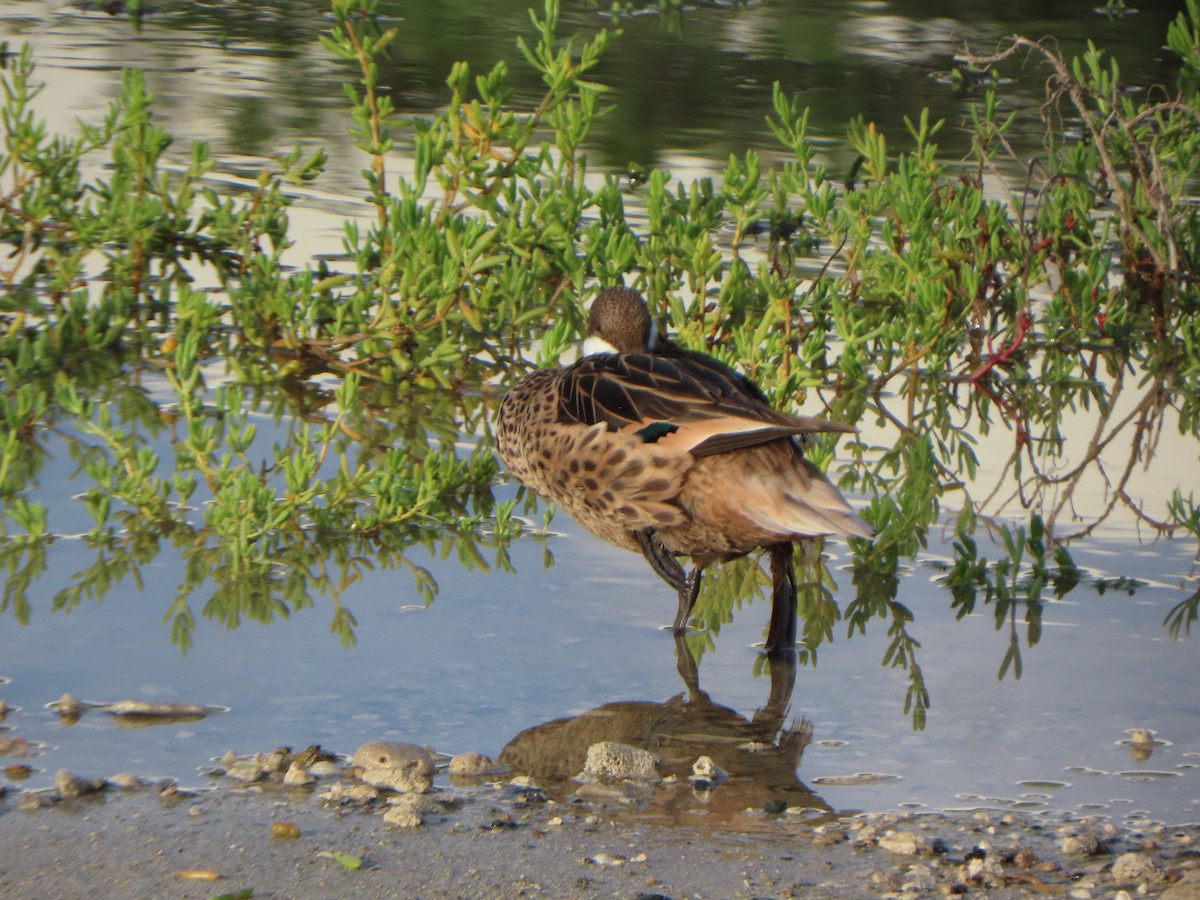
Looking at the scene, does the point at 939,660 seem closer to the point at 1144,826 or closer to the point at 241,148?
the point at 1144,826

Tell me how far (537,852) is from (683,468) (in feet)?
5.30

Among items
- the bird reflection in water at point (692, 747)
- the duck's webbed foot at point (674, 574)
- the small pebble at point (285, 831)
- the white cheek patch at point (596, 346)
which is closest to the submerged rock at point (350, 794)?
the small pebble at point (285, 831)

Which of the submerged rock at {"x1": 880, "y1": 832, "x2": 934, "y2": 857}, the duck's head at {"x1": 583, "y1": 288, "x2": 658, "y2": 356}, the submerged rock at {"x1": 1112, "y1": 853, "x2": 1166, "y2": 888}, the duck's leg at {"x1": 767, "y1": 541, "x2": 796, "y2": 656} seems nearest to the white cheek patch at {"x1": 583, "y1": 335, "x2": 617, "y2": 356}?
the duck's head at {"x1": 583, "y1": 288, "x2": 658, "y2": 356}

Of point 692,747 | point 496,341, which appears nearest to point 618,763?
point 692,747

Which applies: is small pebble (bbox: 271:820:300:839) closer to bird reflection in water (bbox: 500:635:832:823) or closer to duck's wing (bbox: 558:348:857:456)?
bird reflection in water (bbox: 500:635:832:823)

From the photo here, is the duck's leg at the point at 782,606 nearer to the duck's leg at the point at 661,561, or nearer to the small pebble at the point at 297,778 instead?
the duck's leg at the point at 661,561

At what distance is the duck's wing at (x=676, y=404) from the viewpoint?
189 inches

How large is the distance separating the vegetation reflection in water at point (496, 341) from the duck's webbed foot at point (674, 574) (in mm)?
111

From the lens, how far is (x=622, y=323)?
5844 millimetres

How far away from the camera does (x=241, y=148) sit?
10547mm

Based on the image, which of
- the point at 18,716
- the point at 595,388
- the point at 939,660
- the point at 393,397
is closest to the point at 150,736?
the point at 18,716

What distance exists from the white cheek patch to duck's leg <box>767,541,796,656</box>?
1.10m

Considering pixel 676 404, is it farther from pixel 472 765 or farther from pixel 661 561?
pixel 472 765

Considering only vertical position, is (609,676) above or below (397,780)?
below
